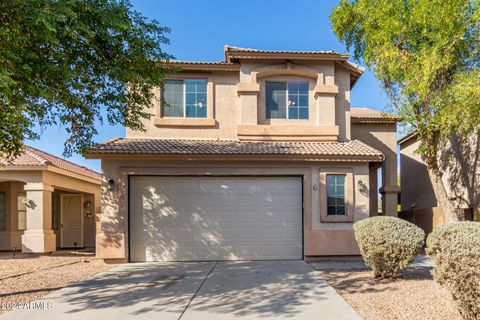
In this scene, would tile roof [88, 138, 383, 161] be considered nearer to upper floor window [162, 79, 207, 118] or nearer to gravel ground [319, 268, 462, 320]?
upper floor window [162, 79, 207, 118]

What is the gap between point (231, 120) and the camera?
1211cm

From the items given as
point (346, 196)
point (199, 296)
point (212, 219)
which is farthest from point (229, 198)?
point (199, 296)

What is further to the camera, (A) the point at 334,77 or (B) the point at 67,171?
(B) the point at 67,171

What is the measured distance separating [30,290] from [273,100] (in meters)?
9.10

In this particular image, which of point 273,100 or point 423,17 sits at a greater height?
point 423,17

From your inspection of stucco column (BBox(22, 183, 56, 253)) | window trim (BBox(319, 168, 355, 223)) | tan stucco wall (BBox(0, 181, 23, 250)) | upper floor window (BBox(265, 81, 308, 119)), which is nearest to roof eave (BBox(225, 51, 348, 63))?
upper floor window (BBox(265, 81, 308, 119))

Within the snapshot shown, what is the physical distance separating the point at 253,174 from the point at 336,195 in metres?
2.77

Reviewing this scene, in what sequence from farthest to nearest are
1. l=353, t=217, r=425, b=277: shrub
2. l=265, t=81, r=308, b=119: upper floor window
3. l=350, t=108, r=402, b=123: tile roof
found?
1. l=350, t=108, r=402, b=123: tile roof
2. l=265, t=81, r=308, b=119: upper floor window
3. l=353, t=217, r=425, b=277: shrub

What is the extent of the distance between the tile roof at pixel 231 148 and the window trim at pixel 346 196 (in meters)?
0.53

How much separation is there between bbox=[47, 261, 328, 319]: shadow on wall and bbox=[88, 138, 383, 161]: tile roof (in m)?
3.42

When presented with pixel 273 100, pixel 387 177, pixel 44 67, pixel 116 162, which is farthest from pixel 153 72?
pixel 387 177

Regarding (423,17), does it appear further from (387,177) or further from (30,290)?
(30,290)

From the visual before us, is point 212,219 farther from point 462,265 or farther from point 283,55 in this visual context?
point 462,265

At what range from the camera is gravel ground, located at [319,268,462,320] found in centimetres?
575
